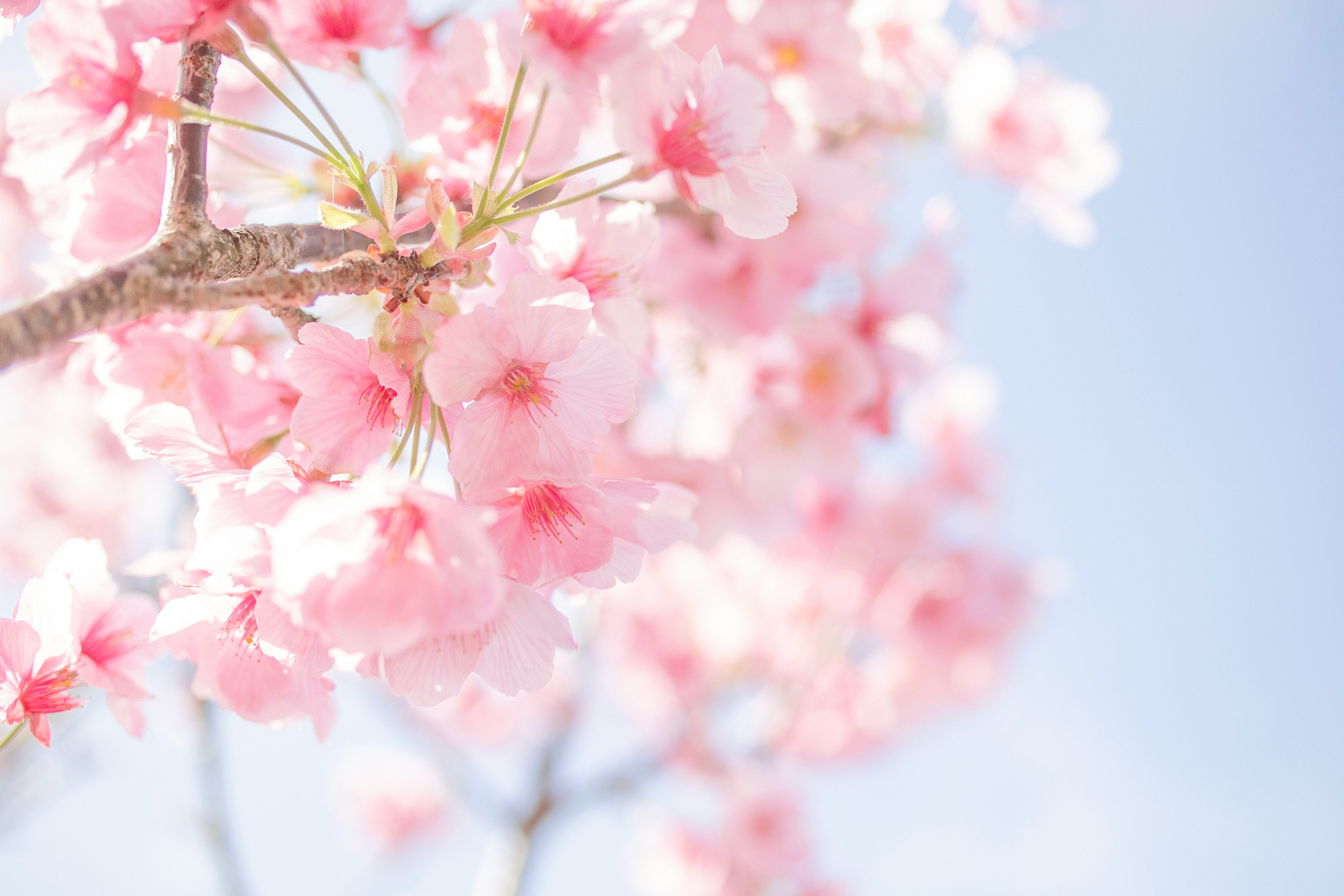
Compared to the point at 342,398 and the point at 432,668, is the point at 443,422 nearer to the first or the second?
the point at 342,398

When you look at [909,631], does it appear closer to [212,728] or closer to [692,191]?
[212,728]

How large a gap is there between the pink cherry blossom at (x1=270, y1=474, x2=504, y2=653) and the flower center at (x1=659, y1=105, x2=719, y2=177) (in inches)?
16.0

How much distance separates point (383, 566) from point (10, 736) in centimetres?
52

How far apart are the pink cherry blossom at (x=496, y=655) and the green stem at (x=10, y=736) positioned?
0.37 meters

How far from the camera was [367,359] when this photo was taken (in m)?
0.75

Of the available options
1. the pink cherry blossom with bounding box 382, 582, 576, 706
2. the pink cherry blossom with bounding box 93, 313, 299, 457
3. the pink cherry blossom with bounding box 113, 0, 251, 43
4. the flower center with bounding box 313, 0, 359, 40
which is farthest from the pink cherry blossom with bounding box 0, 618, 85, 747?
the flower center with bounding box 313, 0, 359, 40

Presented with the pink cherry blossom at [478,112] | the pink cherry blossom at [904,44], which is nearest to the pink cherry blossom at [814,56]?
the pink cherry blossom at [904,44]

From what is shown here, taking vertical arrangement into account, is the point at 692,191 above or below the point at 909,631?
above

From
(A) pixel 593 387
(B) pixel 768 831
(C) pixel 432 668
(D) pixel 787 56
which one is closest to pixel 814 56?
(D) pixel 787 56

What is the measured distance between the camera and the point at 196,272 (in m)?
0.61

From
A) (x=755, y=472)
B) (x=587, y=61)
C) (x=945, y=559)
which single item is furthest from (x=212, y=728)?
(x=945, y=559)

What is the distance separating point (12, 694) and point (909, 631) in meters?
3.60

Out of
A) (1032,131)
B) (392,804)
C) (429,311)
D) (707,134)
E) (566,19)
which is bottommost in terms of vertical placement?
(392,804)

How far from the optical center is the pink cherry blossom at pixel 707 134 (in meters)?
0.76
